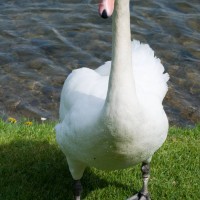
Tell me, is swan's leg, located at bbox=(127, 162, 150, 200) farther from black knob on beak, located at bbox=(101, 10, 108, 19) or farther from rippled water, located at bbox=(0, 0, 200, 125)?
rippled water, located at bbox=(0, 0, 200, 125)

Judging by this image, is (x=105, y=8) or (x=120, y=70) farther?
(x=120, y=70)

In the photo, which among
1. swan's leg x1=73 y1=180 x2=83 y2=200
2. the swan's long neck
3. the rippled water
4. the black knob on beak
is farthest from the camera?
the rippled water

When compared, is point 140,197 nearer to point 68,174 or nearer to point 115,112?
point 68,174

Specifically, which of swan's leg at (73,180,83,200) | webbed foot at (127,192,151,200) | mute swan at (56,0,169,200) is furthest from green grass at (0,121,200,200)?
mute swan at (56,0,169,200)

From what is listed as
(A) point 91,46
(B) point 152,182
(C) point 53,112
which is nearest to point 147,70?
(B) point 152,182

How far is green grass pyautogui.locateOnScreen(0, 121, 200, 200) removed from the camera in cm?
549

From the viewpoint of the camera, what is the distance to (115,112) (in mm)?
3914

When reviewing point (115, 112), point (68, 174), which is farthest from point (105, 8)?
point (68, 174)

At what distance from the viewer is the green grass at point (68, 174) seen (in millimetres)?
5492

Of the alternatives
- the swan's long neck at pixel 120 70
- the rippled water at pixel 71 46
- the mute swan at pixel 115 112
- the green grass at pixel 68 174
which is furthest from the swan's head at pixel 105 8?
the rippled water at pixel 71 46

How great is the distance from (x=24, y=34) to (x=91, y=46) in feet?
4.48

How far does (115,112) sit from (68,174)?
2.18m

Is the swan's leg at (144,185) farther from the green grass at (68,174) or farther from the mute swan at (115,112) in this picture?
the mute swan at (115,112)

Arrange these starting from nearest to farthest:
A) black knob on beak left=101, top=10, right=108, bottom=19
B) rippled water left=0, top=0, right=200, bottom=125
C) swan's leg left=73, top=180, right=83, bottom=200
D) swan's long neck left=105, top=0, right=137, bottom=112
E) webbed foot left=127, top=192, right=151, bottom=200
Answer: black knob on beak left=101, top=10, right=108, bottom=19 → swan's long neck left=105, top=0, right=137, bottom=112 → swan's leg left=73, top=180, right=83, bottom=200 → webbed foot left=127, top=192, right=151, bottom=200 → rippled water left=0, top=0, right=200, bottom=125
